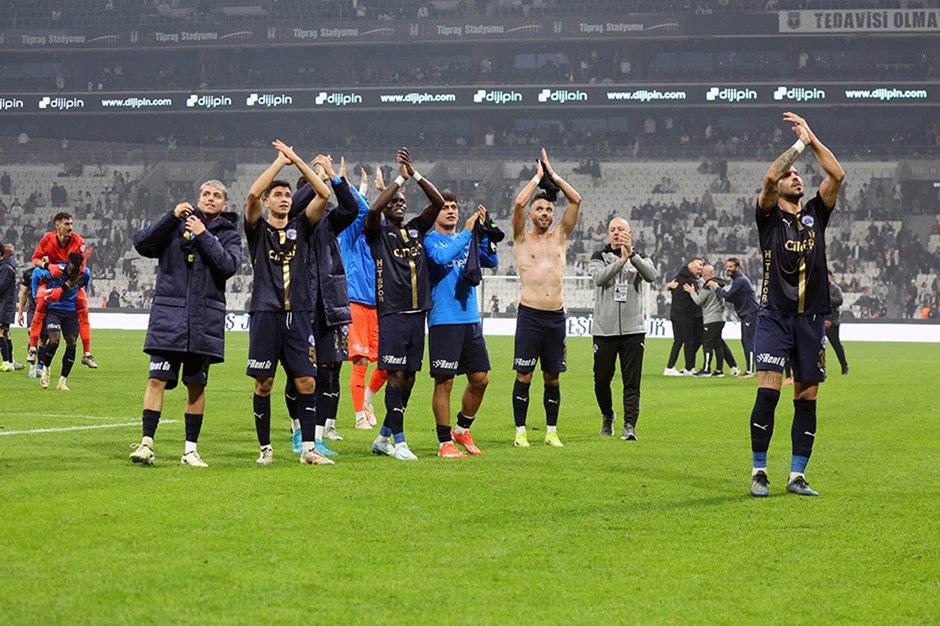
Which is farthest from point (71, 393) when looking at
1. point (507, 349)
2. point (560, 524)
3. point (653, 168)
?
point (653, 168)

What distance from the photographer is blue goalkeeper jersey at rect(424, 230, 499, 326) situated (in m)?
10.9

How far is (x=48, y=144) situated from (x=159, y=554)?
6010 centimetres

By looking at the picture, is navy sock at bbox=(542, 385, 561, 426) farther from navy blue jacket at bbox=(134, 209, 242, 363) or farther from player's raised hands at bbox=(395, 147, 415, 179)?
navy blue jacket at bbox=(134, 209, 242, 363)

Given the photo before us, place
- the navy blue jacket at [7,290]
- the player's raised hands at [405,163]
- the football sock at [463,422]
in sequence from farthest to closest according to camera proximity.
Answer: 1. the navy blue jacket at [7,290]
2. the football sock at [463,422]
3. the player's raised hands at [405,163]

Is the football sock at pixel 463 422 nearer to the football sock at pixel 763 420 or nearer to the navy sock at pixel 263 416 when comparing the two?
the navy sock at pixel 263 416

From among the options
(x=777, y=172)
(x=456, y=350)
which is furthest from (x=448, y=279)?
Answer: (x=777, y=172)

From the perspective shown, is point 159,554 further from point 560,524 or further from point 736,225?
point 736,225

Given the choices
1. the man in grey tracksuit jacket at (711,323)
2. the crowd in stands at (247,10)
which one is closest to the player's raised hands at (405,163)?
the man in grey tracksuit jacket at (711,323)

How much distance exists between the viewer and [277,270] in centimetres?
968

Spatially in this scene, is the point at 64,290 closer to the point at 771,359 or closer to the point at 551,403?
the point at 551,403

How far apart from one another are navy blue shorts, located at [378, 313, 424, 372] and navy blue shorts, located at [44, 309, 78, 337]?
8069 millimetres

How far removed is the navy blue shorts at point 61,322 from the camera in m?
17.3

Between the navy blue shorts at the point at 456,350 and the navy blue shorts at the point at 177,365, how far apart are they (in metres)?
2.08

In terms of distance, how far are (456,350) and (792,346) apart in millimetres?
3038
